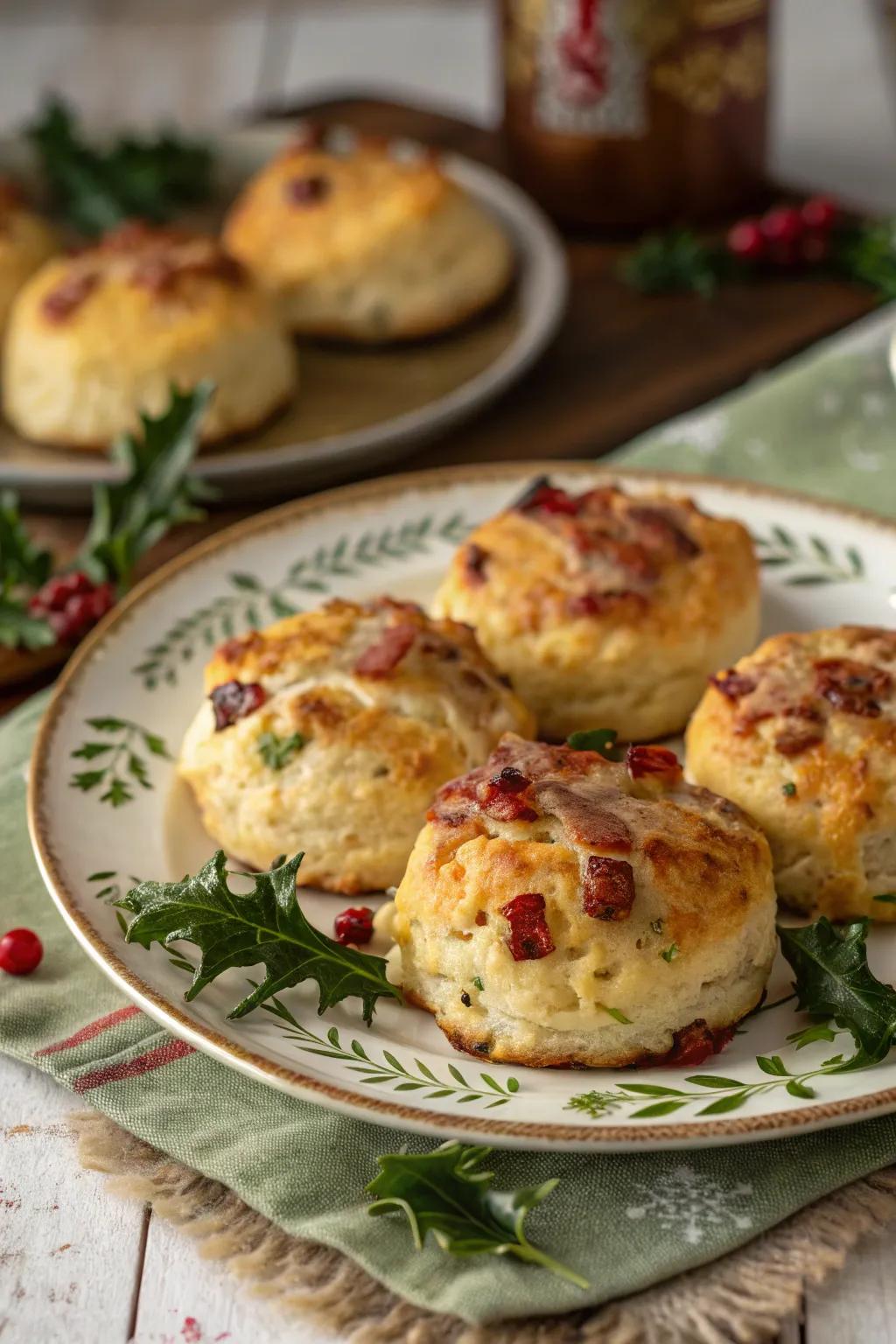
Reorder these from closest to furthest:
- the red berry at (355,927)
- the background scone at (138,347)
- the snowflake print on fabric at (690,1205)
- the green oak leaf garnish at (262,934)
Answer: the snowflake print on fabric at (690,1205) < the green oak leaf garnish at (262,934) < the red berry at (355,927) < the background scone at (138,347)

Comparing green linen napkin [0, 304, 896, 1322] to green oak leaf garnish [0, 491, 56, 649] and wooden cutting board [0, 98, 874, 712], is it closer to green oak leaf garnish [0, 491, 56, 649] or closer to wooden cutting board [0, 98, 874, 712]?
green oak leaf garnish [0, 491, 56, 649]

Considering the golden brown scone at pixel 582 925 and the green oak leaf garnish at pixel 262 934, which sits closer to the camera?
the golden brown scone at pixel 582 925

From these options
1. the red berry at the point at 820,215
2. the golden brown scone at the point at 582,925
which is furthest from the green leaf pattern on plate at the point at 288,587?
the red berry at the point at 820,215

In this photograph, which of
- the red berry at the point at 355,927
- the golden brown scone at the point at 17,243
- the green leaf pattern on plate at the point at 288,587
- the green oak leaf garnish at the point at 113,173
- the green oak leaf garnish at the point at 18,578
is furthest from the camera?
the green oak leaf garnish at the point at 113,173

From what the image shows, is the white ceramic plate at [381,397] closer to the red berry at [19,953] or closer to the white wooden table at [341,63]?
the white wooden table at [341,63]

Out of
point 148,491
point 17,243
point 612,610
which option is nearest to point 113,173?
point 17,243

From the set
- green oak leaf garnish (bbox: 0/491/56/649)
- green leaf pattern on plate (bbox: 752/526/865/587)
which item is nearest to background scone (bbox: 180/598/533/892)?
green oak leaf garnish (bbox: 0/491/56/649)

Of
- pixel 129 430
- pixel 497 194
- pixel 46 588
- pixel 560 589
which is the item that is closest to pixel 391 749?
pixel 560 589
